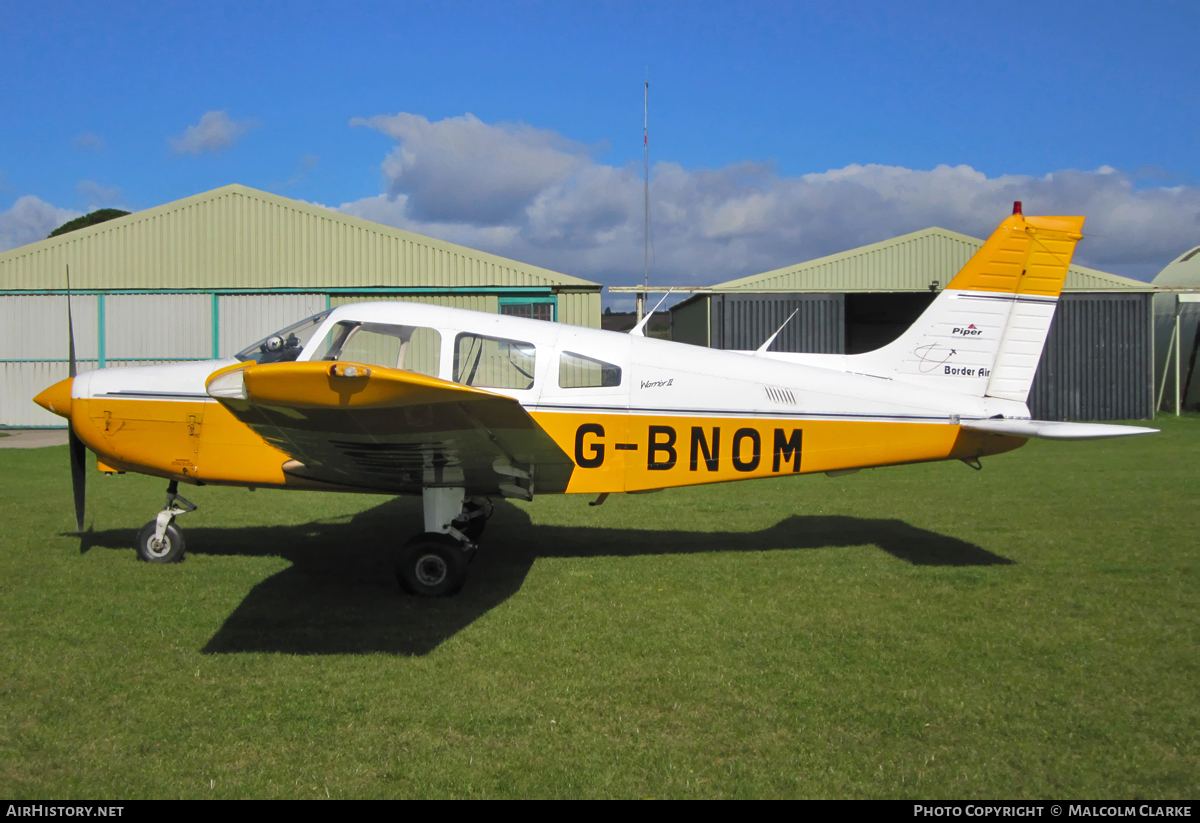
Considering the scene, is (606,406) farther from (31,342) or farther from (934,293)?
(31,342)

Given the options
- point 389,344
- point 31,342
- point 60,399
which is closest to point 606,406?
point 389,344

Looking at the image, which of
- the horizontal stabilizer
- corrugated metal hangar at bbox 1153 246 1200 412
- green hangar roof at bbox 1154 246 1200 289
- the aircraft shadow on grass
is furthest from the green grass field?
green hangar roof at bbox 1154 246 1200 289

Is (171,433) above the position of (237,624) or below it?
above

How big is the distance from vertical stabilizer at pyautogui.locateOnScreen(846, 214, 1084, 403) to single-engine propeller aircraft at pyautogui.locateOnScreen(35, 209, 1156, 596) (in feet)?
0.04

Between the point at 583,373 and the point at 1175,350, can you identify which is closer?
the point at 583,373

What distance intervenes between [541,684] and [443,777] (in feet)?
3.15

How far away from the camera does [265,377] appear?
359cm

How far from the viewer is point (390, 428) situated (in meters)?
4.40

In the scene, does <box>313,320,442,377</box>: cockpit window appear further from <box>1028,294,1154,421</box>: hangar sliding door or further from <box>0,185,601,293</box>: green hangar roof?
<box>1028,294,1154,421</box>: hangar sliding door

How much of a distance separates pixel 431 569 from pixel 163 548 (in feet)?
8.39

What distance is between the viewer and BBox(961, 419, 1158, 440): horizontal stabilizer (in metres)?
5.11

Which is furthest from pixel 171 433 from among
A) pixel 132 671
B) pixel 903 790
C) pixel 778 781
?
pixel 903 790
